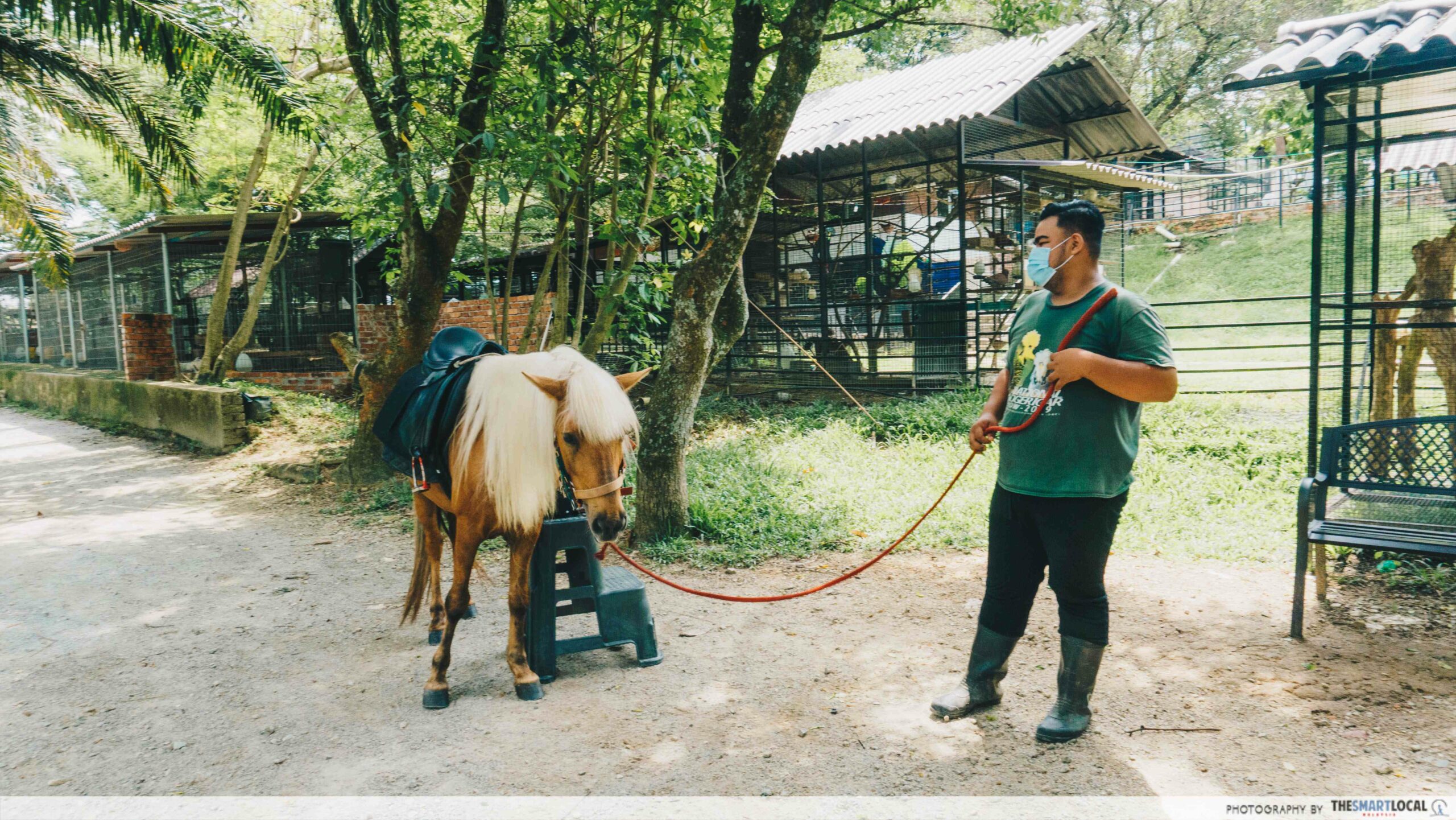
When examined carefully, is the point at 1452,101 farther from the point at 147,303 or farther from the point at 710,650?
the point at 147,303

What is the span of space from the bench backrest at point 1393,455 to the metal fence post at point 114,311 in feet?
57.4

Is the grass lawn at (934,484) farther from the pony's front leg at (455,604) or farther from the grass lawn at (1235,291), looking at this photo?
the pony's front leg at (455,604)

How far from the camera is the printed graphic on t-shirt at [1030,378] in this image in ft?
9.87

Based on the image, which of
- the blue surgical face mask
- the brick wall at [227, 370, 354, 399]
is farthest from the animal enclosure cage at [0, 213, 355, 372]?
the blue surgical face mask

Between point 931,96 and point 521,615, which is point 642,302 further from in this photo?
point 931,96

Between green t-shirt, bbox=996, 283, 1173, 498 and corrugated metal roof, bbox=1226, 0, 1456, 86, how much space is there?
2.27m

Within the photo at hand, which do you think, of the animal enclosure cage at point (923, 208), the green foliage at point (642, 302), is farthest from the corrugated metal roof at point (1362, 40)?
the animal enclosure cage at point (923, 208)

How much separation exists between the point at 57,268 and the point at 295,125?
619cm

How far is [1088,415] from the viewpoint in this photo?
2.92 meters

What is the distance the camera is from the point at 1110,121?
12828mm

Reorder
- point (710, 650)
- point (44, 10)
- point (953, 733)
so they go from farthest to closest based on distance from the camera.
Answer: point (44, 10)
point (710, 650)
point (953, 733)

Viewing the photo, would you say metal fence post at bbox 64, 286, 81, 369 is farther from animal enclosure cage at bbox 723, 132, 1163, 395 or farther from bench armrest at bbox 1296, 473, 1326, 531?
bench armrest at bbox 1296, 473, 1326, 531

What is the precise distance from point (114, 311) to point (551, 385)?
16.2 meters

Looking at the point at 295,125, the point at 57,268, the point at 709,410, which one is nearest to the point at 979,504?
the point at 709,410
